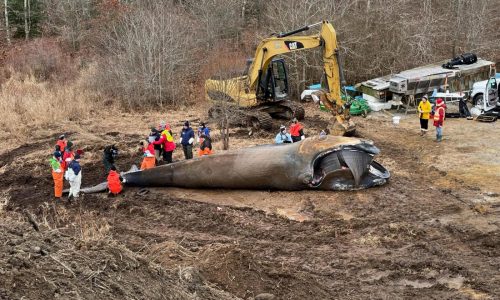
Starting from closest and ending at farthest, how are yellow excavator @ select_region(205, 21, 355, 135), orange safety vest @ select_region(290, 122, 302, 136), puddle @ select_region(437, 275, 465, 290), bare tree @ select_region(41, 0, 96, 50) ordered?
puddle @ select_region(437, 275, 465, 290)
orange safety vest @ select_region(290, 122, 302, 136)
yellow excavator @ select_region(205, 21, 355, 135)
bare tree @ select_region(41, 0, 96, 50)

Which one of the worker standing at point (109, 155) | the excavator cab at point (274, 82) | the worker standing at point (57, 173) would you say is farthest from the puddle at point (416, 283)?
the excavator cab at point (274, 82)

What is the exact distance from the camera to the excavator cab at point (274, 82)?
19.3 metres

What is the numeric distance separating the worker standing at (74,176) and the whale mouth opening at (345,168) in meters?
5.58

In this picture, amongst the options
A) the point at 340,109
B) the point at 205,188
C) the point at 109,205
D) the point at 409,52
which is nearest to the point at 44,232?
the point at 109,205

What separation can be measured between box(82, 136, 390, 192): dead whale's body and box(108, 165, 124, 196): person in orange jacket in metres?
0.44

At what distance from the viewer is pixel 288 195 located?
41.5ft

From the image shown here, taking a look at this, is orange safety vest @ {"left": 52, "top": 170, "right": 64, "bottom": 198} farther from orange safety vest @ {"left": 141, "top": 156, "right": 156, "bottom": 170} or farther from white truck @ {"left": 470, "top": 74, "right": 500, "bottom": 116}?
white truck @ {"left": 470, "top": 74, "right": 500, "bottom": 116}

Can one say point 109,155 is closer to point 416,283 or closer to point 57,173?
point 57,173

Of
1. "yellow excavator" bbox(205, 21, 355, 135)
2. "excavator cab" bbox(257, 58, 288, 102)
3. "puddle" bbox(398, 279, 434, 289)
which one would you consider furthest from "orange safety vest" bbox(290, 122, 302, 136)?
"puddle" bbox(398, 279, 434, 289)

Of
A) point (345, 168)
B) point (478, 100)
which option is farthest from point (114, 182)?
point (478, 100)

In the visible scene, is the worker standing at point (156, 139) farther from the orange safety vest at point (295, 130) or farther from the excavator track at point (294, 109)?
the excavator track at point (294, 109)

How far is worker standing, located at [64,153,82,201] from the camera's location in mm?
12680

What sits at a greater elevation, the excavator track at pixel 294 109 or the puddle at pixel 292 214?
the excavator track at pixel 294 109

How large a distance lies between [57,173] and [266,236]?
5.66 meters
